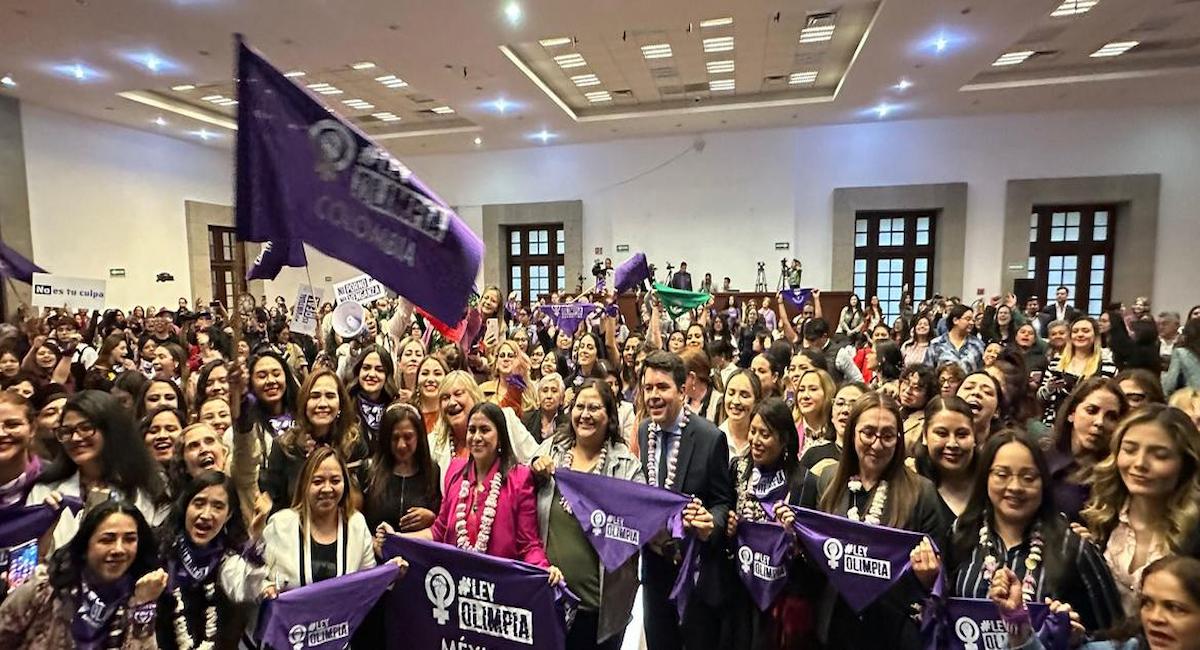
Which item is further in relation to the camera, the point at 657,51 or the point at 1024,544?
the point at 657,51

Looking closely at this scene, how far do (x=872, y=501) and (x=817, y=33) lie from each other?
36.4 ft

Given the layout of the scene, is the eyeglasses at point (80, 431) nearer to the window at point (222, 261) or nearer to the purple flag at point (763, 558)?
the purple flag at point (763, 558)

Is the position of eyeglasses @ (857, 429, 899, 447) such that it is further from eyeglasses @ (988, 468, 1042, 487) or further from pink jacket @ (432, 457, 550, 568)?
pink jacket @ (432, 457, 550, 568)

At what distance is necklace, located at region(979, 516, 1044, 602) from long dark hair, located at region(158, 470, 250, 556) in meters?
2.91

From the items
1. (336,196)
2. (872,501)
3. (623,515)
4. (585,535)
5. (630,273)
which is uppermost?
(336,196)

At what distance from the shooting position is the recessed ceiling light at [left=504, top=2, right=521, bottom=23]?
9.16 metres

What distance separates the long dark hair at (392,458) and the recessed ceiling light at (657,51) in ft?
35.1

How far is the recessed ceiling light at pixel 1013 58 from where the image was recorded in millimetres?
12252

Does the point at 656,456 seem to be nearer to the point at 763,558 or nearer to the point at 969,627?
the point at 763,558

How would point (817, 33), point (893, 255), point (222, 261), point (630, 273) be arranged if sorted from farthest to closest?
point (222, 261), point (893, 255), point (817, 33), point (630, 273)

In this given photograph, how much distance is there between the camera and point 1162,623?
175 cm

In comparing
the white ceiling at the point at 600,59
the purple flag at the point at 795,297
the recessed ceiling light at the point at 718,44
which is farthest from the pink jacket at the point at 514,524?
the recessed ceiling light at the point at 718,44

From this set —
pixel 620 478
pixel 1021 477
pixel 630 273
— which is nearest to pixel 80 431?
pixel 620 478

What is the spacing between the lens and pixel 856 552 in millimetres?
2479
